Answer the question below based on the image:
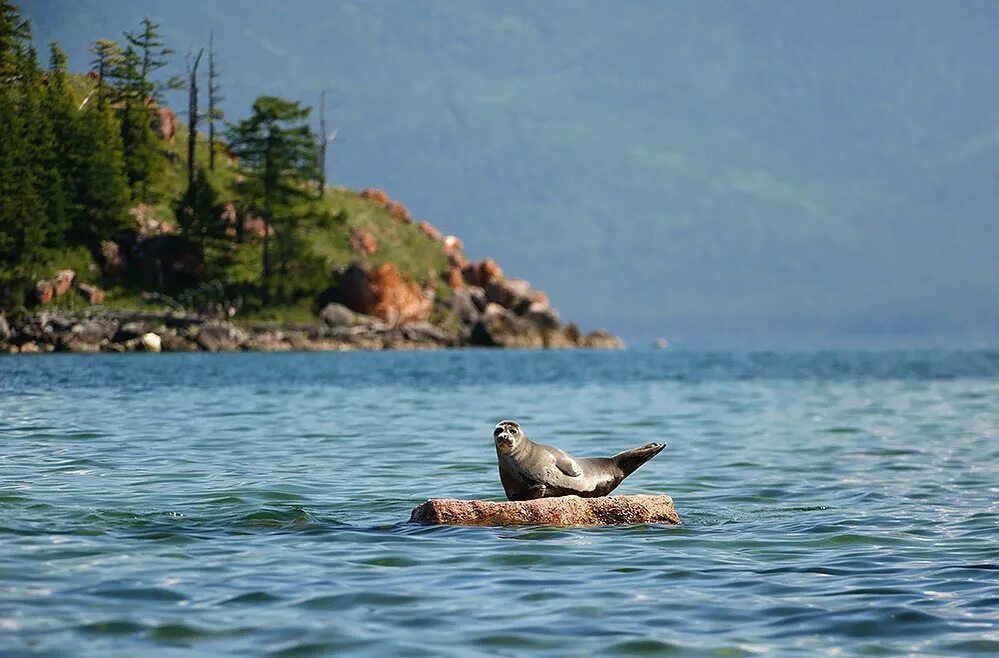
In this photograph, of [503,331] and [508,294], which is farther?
[508,294]

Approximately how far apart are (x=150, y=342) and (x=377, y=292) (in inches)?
1009

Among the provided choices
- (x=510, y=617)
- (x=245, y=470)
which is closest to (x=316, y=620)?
(x=510, y=617)

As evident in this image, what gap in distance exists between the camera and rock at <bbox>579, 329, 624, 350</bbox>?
13162cm

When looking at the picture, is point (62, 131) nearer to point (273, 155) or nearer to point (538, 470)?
point (273, 155)

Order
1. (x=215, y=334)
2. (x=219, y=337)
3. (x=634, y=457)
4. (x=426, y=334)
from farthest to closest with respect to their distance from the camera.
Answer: (x=426, y=334) < (x=219, y=337) < (x=215, y=334) < (x=634, y=457)

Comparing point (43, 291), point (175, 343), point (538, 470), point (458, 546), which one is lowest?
point (458, 546)

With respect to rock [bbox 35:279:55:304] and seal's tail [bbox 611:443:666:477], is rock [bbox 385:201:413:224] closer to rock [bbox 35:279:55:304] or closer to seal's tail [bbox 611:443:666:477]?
rock [bbox 35:279:55:304]

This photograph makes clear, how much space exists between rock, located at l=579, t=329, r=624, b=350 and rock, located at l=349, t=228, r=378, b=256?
26.1m

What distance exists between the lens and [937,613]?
30.8ft

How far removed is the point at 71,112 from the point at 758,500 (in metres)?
74.7

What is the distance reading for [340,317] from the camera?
97.9m

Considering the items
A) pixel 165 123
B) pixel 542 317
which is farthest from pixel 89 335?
pixel 542 317

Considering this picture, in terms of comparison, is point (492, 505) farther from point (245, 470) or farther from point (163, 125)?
point (163, 125)

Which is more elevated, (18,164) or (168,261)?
(18,164)
